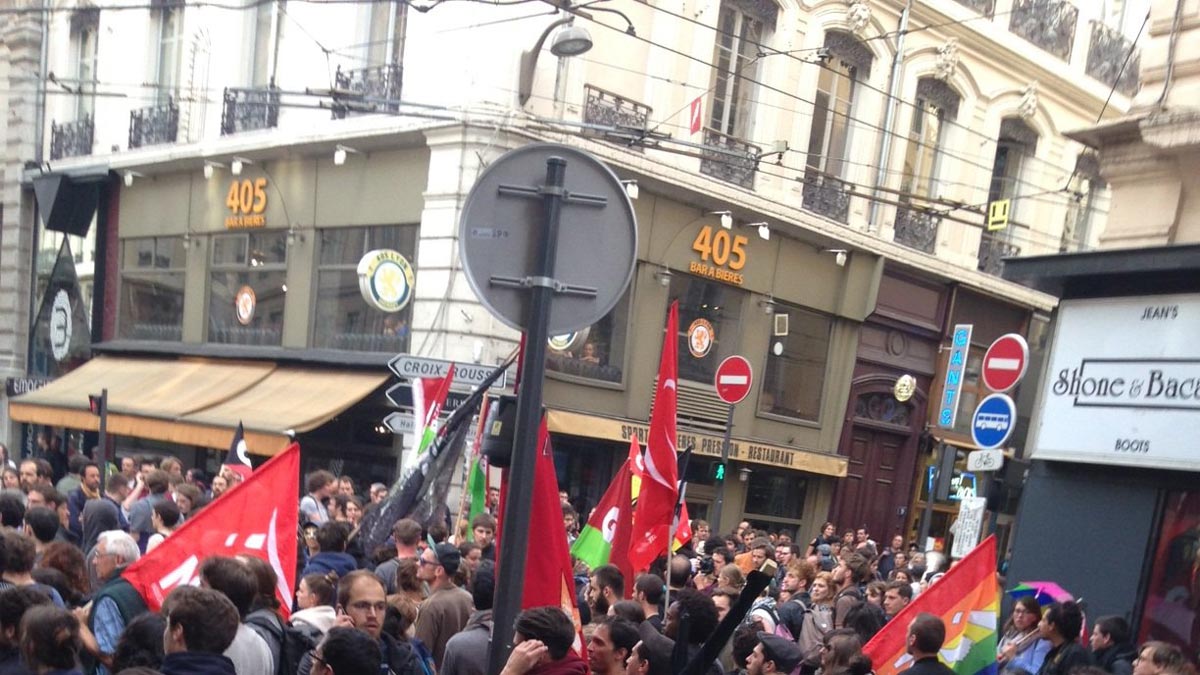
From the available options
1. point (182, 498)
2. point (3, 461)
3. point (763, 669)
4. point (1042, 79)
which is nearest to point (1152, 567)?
point (763, 669)

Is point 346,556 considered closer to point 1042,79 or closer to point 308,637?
point 308,637

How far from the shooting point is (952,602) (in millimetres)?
6625

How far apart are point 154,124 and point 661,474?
1595cm

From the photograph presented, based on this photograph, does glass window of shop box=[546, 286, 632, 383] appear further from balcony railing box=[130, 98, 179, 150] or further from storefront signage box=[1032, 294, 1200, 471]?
balcony railing box=[130, 98, 179, 150]

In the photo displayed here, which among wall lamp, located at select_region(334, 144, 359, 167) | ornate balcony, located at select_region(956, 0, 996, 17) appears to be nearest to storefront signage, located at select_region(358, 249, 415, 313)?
wall lamp, located at select_region(334, 144, 359, 167)

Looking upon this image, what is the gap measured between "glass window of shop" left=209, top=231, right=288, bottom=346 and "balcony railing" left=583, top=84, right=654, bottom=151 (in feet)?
17.7

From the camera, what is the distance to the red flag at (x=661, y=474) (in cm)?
675

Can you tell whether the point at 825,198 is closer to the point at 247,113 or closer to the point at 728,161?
the point at 728,161

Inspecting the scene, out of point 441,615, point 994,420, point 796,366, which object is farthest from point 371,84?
point 441,615

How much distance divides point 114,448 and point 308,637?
56.6ft

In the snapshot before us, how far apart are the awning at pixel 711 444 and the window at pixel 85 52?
12486 millimetres

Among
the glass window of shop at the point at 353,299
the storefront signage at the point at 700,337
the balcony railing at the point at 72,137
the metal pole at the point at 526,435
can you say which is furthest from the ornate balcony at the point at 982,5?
the metal pole at the point at 526,435

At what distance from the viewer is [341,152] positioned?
15.9 meters

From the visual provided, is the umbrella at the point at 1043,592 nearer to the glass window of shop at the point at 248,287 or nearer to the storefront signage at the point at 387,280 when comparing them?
the storefront signage at the point at 387,280
